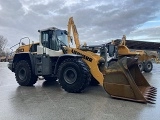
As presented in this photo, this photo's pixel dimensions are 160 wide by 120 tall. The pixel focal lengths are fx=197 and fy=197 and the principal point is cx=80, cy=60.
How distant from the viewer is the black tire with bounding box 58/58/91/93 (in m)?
6.68

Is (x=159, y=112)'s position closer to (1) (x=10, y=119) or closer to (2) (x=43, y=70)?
(1) (x=10, y=119)

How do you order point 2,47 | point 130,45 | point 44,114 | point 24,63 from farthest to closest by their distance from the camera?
point 2,47 < point 130,45 < point 24,63 < point 44,114

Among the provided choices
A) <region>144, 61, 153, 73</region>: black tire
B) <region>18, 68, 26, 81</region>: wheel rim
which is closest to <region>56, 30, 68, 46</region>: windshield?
<region>18, 68, 26, 81</region>: wheel rim

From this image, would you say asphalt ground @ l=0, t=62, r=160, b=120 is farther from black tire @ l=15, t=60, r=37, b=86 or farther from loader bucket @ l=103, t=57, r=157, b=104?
black tire @ l=15, t=60, r=37, b=86

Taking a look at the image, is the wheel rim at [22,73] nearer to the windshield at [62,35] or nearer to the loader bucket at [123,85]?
the windshield at [62,35]

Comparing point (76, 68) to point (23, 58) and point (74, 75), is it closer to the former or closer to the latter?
point (74, 75)

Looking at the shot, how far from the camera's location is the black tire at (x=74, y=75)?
21.9ft

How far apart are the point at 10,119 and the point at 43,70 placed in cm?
388

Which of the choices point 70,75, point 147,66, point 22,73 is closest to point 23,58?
point 22,73

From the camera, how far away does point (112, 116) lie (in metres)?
4.46

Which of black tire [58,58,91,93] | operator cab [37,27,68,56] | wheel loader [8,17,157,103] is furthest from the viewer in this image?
operator cab [37,27,68,56]

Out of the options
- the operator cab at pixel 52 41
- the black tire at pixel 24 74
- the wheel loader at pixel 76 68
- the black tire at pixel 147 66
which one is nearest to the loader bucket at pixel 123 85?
the wheel loader at pixel 76 68

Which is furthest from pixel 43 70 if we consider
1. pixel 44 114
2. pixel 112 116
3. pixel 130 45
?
pixel 130 45

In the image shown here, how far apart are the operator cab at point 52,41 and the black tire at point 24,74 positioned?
941mm
